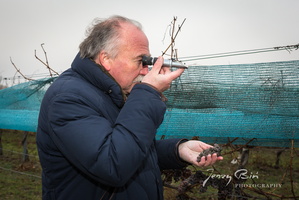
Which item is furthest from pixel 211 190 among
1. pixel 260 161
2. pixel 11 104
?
pixel 11 104

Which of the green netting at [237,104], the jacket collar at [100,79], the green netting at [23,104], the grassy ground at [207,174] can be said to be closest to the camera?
the jacket collar at [100,79]

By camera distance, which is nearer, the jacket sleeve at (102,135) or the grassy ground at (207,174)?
the jacket sleeve at (102,135)

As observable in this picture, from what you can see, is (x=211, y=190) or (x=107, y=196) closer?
(x=107, y=196)

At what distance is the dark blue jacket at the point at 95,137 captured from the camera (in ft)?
3.35

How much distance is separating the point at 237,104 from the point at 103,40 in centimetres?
135

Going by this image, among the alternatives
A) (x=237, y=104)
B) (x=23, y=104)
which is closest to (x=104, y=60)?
(x=237, y=104)

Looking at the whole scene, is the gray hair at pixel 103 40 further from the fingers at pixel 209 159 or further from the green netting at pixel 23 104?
the green netting at pixel 23 104

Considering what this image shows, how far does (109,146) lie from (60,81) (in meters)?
0.39

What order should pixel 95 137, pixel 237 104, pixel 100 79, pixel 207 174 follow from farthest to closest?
pixel 207 174 → pixel 237 104 → pixel 100 79 → pixel 95 137

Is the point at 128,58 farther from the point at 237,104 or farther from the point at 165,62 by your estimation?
the point at 237,104

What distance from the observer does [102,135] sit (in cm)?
103

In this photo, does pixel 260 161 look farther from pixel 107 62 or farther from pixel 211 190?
pixel 107 62

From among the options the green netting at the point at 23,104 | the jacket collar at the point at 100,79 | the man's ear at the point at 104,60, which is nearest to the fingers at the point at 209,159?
the jacket collar at the point at 100,79

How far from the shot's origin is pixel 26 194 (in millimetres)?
4902
